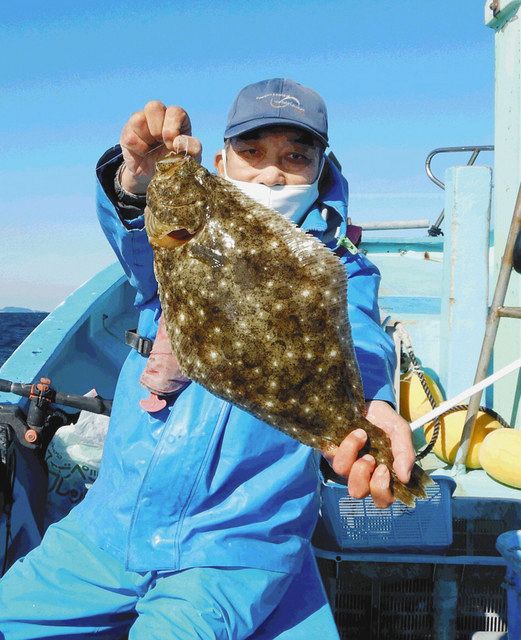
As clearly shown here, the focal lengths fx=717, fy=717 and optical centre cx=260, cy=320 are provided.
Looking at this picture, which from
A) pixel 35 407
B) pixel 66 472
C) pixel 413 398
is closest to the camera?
pixel 35 407

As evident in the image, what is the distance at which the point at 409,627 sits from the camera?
129 inches

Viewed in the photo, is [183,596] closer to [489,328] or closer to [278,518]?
[278,518]

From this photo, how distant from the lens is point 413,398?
4758mm

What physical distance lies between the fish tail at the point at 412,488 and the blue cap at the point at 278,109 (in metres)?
1.19

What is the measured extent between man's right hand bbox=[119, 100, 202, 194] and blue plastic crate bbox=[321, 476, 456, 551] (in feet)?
5.56

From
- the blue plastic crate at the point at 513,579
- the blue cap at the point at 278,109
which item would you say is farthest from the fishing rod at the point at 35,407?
the blue plastic crate at the point at 513,579

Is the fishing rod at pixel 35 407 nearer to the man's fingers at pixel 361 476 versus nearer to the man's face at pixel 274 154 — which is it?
the man's face at pixel 274 154

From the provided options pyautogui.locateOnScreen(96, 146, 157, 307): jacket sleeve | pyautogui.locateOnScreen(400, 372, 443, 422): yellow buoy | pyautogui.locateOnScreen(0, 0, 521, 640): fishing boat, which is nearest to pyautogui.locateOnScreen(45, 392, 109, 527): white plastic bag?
pyautogui.locateOnScreen(0, 0, 521, 640): fishing boat

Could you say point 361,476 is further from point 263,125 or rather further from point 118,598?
point 263,125

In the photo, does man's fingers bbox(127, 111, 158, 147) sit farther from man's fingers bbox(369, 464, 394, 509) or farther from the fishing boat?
the fishing boat

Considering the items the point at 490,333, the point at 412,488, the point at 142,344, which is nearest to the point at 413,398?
the point at 490,333

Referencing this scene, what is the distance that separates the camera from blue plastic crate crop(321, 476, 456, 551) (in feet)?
10.4

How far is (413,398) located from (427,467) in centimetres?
55

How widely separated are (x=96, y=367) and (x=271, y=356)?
3.65 meters
